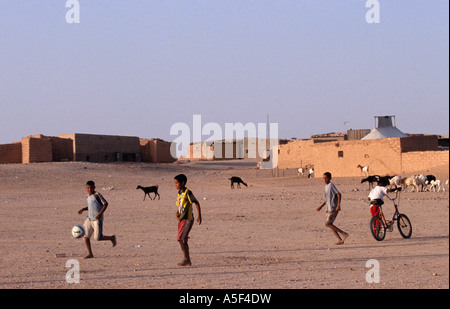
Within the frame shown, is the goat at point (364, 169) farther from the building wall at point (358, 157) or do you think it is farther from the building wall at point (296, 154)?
the building wall at point (296, 154)

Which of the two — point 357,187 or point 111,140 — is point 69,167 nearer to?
point 111,140

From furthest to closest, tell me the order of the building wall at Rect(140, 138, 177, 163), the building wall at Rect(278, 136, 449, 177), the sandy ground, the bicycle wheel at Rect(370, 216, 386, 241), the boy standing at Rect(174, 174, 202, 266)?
the building wall at Rect(140, 138, 177, 163) < the building wall at Rect(278, 136, 449, 177) < the bicycle wheel at Rect(370, 216, 386, 241) < the boy standing at Rect(174, 174, 202, 266) < the sandy ground

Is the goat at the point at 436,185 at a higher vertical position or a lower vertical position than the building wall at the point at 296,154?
lower

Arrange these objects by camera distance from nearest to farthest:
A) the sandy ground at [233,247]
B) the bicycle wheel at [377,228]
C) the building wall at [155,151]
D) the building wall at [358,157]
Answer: the sandy ground at [233,247], the bicycle wheel at [377,228], the building wall at [358,157], the building wall at [155,151]

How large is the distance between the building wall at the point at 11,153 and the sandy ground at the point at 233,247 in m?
28.3

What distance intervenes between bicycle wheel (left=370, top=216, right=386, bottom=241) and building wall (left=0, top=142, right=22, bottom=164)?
154 feet

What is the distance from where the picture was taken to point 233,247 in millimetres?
13195

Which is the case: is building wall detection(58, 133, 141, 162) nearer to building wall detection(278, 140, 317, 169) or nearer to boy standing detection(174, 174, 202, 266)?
building wall detection(278, 140, 317, 169)

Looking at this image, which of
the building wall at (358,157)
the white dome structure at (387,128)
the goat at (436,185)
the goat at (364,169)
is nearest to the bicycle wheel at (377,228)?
the goat at (436,185)

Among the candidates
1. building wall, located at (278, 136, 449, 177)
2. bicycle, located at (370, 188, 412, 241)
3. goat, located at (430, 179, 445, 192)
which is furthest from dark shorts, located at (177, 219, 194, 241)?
building wall, located at (278, 136, 449, 177)

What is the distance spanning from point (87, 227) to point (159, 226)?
20.8 ft

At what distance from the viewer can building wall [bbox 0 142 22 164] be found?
5475 cm

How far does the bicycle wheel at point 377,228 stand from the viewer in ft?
44.3
